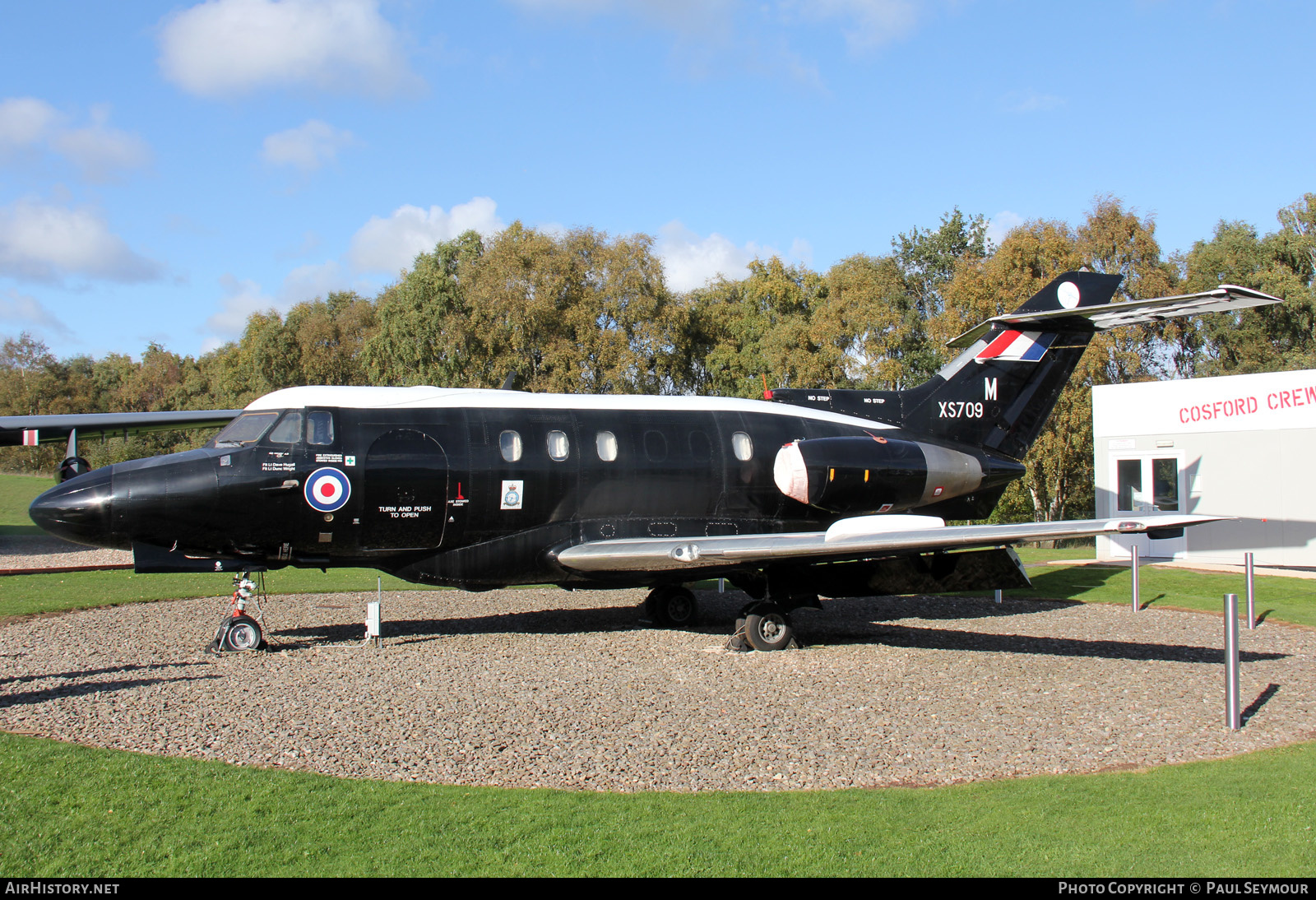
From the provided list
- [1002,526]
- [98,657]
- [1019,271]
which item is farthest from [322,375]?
[1002,526]

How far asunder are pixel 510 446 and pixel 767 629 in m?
4.20

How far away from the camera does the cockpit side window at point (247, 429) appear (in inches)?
453

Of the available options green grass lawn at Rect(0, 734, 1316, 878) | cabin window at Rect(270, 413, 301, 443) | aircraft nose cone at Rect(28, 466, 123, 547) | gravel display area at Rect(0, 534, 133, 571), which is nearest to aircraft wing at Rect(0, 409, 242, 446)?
gravel display area at Rect(0, 534, 133, 571)

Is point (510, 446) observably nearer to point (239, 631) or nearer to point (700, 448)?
point (700, 448)

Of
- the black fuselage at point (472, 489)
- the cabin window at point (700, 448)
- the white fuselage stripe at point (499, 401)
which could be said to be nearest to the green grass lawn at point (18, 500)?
the black fuselage at point (472, 489)

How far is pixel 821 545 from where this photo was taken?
1120cm

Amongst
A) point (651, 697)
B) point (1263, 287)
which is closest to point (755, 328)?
point (1263, 287)

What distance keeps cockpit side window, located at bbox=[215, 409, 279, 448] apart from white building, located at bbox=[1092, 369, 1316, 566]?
62.1 feet

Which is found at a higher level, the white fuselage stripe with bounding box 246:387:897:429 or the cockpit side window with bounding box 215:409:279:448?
the white fuselage stripe with bounding box 246:387:897:429

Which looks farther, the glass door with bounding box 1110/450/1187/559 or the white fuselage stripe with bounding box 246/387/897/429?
the glass door with bounding box 1110/450/1187/559

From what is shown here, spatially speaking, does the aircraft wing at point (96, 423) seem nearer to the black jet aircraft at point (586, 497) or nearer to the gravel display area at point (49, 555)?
the gravel display area at point (49, 555)

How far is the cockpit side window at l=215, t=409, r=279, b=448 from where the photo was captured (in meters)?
11.5

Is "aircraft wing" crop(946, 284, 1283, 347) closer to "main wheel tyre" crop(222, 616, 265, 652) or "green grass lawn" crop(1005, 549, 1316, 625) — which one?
"green grass lawn" crop(1005, 549, 1316, 625)

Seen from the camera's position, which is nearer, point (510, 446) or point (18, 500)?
point (510, 446)
